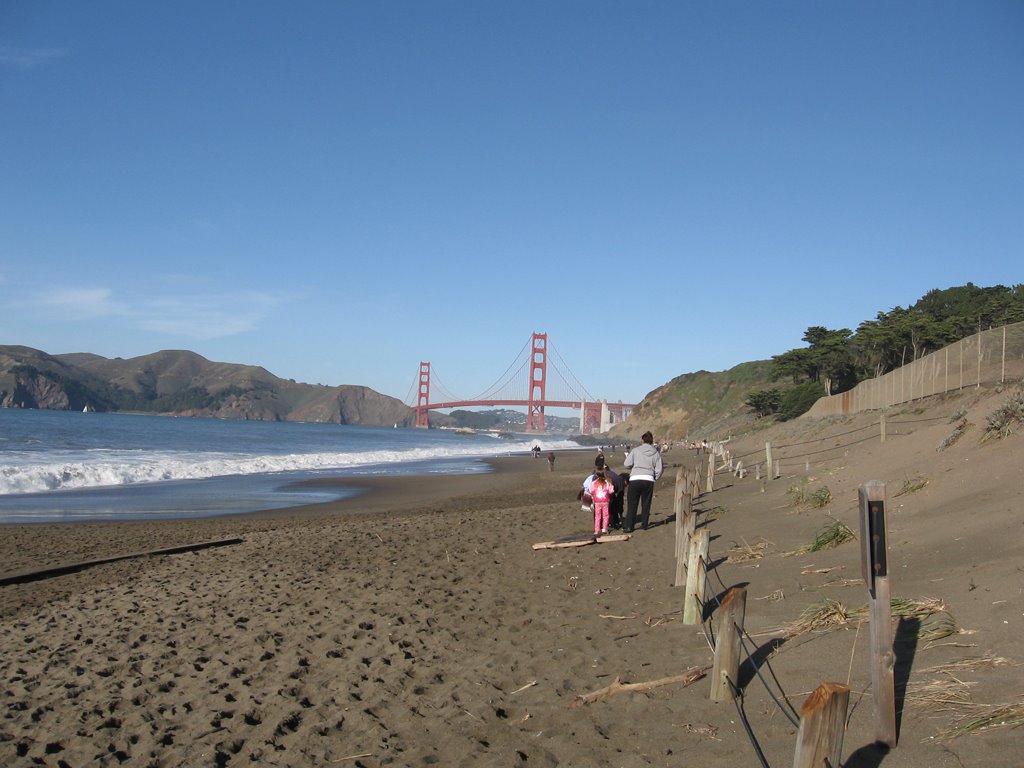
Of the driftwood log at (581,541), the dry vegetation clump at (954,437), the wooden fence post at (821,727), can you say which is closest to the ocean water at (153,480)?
the driftwood log at (581,541)

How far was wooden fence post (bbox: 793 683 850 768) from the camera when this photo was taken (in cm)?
258

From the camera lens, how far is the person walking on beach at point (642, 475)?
10.5 metres

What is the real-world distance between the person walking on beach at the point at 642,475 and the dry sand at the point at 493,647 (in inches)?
14.1

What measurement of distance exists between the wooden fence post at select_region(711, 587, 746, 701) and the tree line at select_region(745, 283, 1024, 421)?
129 feet

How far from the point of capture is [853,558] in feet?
21.9

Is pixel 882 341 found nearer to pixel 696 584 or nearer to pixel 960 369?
pixel 960 369

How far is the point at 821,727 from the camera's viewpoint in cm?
259

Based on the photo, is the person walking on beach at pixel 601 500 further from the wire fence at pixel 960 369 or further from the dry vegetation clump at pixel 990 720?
the wire fence at pixel 960 369

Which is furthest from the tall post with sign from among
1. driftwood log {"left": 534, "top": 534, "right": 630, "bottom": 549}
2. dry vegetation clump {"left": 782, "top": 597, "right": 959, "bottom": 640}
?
driftwood log {"left": 534, "top": 534, "right": 630, "bottom": 549}

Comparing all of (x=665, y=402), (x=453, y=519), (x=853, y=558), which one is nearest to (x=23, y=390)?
(x=665, y=402)

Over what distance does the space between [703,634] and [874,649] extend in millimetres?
2297

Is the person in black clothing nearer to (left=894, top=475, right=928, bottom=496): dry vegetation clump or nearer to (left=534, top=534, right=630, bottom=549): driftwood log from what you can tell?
(left=534, top=534, right=630, bottom=549): driftwood log

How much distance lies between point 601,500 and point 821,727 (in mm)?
8132

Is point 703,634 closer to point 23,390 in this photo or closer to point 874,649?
point 874,649
